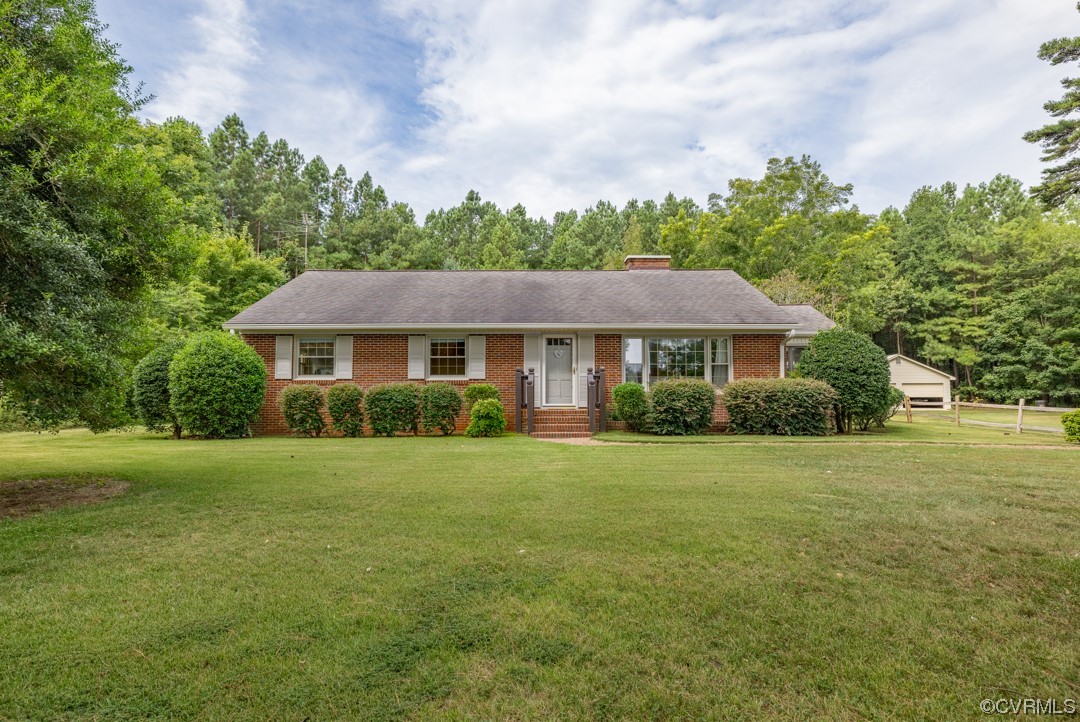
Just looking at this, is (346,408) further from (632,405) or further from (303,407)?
(632,405)

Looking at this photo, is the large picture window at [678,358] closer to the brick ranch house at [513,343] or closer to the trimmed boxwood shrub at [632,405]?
the brick ranch house at [513,343]

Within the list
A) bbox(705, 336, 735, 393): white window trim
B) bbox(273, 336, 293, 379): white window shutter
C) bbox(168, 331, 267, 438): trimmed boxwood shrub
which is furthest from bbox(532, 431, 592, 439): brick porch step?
bbox(273, 336, 293, 379): white window shutter

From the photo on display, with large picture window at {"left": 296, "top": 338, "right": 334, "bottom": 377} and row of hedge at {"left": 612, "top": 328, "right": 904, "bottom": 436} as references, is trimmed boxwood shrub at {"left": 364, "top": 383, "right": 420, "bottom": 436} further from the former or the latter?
row of hedge at {"left": 612, "top": 328, "right": 904, "bottom": 436}

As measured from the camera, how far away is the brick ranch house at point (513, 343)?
13.6 m

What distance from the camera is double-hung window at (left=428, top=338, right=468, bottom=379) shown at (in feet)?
46.3

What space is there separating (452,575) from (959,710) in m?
2.61

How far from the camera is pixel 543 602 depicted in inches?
117

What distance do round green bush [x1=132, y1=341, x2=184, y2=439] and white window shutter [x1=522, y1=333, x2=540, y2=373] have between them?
334 inches

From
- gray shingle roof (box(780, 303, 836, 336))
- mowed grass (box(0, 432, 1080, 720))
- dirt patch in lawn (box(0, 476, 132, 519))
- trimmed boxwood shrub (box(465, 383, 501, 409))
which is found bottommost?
mowed grass (box(0, 432, 1080, 720))

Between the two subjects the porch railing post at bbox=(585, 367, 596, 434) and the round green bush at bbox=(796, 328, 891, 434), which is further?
the porch railing post at bbox=(585, 367, 596, 434)

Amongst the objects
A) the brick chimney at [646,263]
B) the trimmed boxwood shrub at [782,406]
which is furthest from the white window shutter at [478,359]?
the brick chimney at [646,263]

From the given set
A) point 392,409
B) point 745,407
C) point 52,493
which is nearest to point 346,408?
point 392,409

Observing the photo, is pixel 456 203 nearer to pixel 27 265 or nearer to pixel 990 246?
pixel 990 246
